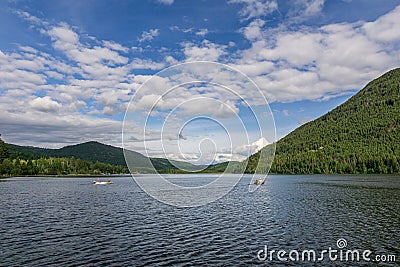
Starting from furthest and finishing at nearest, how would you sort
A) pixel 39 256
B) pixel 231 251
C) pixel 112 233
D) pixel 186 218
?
1. pixel 186 218
2. pixel 112 233
3. pixel 231 251
4. pixel 39 256

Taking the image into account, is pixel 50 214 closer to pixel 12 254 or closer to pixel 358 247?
pixel 12 254

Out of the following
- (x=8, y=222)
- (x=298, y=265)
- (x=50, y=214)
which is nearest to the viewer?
(x=298, y=265)

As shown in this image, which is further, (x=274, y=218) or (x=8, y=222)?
(x=274, y=218)

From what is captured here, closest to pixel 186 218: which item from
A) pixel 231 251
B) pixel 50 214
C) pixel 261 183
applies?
pixel 231 251

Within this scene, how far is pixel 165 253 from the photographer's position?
93.1 feet

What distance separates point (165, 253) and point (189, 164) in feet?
27.0

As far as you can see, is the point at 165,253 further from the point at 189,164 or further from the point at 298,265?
the point at 298,265

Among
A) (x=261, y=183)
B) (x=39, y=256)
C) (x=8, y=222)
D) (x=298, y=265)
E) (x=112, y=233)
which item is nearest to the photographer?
(x=298, y=265)

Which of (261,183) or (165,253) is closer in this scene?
(165,253)

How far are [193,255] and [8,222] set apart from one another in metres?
29.8

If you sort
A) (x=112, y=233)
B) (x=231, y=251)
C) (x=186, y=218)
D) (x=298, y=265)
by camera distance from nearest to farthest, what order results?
(x=298, y=265), (x=231, y=251), (x=112, y=233), (x=186, y=218)

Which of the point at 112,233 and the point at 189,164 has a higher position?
the point at 189,164

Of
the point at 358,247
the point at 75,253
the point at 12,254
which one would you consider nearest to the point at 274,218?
the point at 358,247

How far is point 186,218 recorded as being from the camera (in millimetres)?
46625
